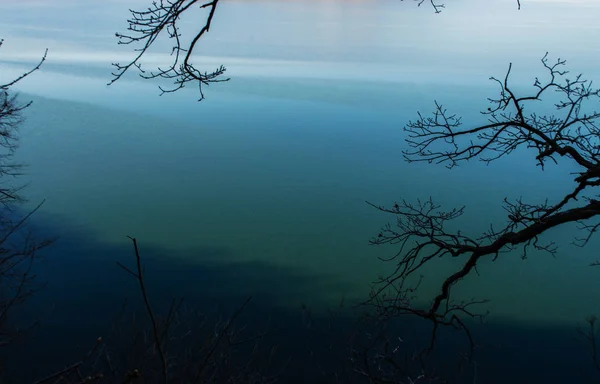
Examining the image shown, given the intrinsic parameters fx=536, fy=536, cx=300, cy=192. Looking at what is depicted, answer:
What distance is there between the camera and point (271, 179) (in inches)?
659

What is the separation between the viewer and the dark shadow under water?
10.9 m

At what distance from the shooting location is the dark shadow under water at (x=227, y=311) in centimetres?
1090

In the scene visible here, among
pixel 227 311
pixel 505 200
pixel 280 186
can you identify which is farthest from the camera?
pixel 280 186

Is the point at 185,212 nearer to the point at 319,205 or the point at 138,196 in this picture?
the point at 138,196

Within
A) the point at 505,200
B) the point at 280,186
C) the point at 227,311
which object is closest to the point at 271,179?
the point at 280,186

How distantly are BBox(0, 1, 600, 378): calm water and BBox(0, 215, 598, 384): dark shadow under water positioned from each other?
64mm

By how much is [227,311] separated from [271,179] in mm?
5799

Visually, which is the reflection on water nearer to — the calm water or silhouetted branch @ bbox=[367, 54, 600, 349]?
the calm water

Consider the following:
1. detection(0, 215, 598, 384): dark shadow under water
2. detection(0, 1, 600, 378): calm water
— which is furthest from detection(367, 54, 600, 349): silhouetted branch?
detection(0, 1, 600, 378): calm water

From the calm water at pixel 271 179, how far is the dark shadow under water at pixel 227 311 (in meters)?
0.06

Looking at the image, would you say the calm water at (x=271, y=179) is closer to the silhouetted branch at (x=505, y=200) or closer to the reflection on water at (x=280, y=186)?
the reflection on water at (x=280, y=186)

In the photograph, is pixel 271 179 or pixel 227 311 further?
pixel 271 179

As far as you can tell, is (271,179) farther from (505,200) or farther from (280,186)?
(505,200)

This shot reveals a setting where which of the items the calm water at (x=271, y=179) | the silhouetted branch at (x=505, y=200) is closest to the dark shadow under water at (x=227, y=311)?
the calm water at (x=271, y=179)
